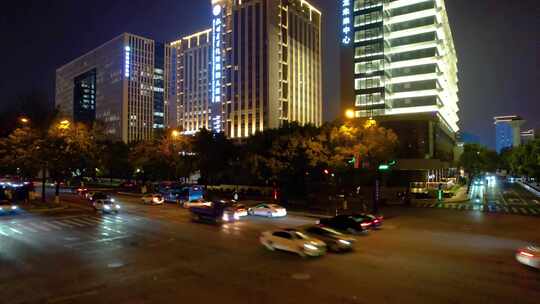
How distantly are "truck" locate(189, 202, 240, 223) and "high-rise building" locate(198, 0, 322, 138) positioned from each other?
112 m

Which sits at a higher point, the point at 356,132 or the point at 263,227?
the point at 356,132

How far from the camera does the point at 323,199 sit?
181 feet

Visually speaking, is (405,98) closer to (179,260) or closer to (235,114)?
(235,114)

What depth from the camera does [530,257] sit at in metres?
17.8

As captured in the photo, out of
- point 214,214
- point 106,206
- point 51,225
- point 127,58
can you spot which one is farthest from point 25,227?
point 127,58

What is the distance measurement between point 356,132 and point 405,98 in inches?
2073

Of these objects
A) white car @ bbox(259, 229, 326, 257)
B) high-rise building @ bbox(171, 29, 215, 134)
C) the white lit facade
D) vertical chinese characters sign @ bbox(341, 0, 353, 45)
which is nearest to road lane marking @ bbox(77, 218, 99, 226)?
white car @ bbox(259, 229, 326, 257)

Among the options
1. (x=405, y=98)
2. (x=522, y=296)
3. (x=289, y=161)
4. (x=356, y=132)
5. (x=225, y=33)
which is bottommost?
(x=522, y=296)

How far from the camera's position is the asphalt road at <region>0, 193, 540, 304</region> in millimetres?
13656

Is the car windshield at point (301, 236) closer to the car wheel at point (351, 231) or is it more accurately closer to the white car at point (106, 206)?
the car wheel at point (351, 231)

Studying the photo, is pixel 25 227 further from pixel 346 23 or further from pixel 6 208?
pixel 346 23

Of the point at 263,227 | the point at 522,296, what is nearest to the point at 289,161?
the point at 263,227

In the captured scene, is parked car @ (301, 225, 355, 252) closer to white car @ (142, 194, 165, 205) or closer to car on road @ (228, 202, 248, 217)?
car on road @ (228, 202, 248, 217)

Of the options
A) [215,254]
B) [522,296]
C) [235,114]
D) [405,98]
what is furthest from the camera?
[235,114]
